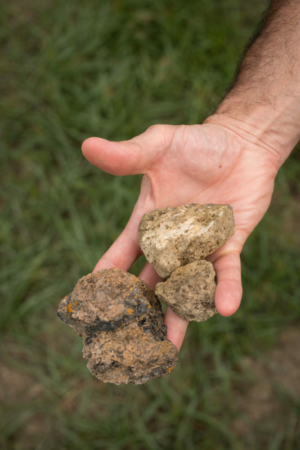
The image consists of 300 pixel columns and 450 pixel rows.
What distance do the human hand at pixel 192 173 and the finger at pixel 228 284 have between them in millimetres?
10

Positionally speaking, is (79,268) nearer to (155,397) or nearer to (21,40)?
(155,397)

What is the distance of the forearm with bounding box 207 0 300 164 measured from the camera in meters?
2.52

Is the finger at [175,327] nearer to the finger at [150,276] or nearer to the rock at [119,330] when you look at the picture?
the rock at [119,330]

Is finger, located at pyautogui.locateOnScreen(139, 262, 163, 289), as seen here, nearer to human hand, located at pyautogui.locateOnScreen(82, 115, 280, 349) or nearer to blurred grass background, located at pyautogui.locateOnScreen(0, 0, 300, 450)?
human hand, located at pyautogui.locateOnScreen(82, 115, 280, 349)

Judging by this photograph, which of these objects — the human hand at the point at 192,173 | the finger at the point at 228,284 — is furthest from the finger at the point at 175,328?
the finger at the point at 228,284

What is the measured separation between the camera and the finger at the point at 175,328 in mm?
2193

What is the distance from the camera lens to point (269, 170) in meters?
2.49

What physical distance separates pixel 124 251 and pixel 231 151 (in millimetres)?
884

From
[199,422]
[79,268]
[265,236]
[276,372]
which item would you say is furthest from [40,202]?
[276,372]

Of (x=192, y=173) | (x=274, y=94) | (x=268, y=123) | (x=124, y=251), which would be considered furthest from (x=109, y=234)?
(x=274, y=94)

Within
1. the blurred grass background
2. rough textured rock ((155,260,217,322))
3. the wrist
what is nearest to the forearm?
the wrist

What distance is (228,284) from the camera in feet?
6.50

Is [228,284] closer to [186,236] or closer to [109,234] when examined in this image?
[186,236]

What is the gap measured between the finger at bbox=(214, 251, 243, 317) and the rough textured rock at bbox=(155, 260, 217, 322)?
7 cm
